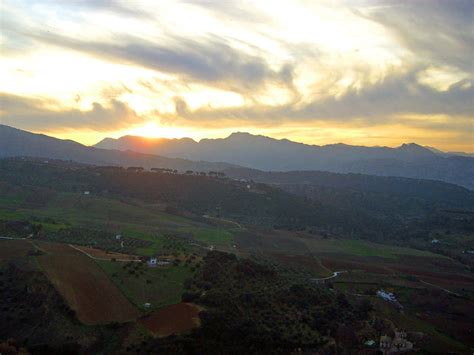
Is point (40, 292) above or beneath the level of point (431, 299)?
above

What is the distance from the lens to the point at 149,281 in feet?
169

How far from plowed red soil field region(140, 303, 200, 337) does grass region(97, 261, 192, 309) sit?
1936mm

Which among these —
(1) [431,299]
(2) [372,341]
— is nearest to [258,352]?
(2) [372,341]

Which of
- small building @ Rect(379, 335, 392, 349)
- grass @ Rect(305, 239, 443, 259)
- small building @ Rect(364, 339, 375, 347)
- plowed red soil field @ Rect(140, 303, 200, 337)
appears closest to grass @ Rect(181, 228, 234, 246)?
grass @ Rect(305, 239, 443, 259)

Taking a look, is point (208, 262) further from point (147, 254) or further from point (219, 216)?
point (219, 216)

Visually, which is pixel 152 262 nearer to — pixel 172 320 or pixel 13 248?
pixel 172 320

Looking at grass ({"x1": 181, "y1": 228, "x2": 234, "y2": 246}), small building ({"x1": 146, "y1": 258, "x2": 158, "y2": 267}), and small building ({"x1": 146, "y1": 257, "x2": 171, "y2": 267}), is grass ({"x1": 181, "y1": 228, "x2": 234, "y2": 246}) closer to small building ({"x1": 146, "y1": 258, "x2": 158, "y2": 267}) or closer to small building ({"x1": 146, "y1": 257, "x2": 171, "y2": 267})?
small building ({"x1": 146, "y1": 257, "x2": 171, "y2": 267})

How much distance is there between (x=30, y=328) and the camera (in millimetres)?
41375

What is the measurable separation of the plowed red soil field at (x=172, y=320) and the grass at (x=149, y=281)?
194cm

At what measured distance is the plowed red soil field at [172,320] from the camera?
40.7 metres

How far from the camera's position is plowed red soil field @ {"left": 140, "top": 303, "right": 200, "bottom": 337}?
40656 mm

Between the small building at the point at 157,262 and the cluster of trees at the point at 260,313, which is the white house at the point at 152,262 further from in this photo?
the cluster of trees at the point at 260,313

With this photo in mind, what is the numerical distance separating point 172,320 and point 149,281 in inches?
382

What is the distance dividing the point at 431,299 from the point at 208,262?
3305cm
